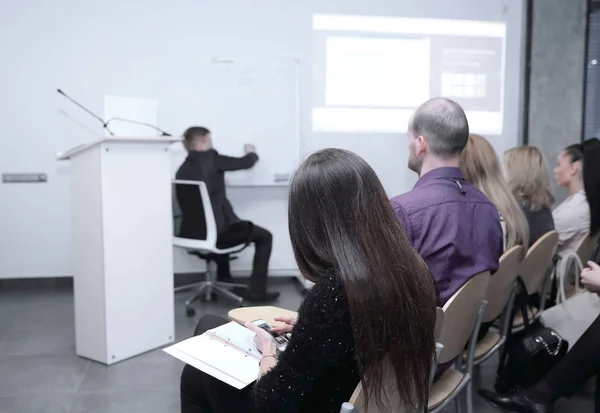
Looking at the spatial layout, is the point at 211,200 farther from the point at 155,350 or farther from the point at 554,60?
the point at 554,60

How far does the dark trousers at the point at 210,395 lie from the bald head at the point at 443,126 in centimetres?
101

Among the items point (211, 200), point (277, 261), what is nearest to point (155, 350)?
point (211, 200)

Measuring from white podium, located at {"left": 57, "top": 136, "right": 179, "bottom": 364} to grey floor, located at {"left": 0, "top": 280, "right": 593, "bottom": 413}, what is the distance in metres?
0.14

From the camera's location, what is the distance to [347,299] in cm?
98

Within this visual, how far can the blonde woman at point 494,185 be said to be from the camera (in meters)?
2.16

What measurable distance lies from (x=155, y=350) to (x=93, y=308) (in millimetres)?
433

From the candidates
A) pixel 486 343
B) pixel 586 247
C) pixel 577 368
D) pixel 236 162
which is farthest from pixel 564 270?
pixel 236 162

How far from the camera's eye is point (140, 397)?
2299mm

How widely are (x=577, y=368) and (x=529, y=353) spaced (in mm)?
199

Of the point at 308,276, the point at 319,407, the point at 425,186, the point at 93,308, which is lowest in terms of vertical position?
the point at 93,308

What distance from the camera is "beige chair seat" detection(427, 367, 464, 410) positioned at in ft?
4.69

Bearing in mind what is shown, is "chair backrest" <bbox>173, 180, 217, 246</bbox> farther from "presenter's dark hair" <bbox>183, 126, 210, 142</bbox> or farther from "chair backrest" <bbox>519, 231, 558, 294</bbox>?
"chair backrest" <bbox>519, 231, 558, 294</bbox>

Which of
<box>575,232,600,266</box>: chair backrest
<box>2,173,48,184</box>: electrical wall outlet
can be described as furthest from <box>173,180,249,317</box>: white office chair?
<box>575,232,600,266</box>: chair backrest

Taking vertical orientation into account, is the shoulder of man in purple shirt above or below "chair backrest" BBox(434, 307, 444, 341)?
above
